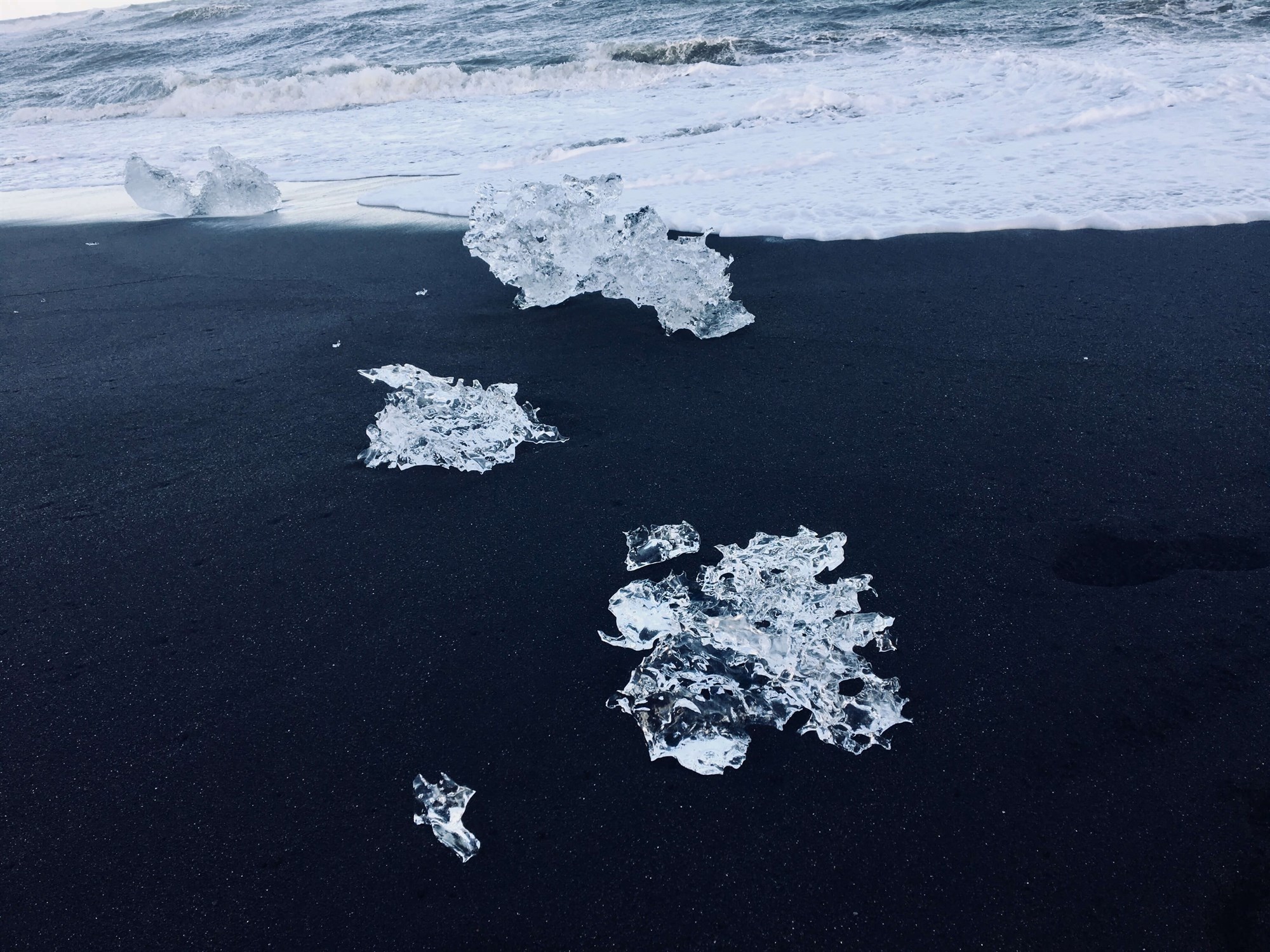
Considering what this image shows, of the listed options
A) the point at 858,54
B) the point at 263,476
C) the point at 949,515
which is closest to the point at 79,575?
the point at 263,476

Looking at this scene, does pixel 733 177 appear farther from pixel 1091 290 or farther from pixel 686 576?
pixel 686 576

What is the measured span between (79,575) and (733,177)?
4757 mm

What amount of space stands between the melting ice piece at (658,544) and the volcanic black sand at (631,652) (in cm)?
4

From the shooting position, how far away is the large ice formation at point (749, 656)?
1.71m

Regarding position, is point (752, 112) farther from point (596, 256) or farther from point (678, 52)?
point (596, 256)

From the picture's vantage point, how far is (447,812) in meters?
1.58

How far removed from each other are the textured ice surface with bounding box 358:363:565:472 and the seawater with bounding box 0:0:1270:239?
2.37 metres

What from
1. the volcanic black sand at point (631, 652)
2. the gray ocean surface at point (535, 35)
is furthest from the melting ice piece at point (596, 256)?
the gray ocean surface at point (535, 35)

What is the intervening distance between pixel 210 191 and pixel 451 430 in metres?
4.51

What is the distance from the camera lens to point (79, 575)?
7.52ft

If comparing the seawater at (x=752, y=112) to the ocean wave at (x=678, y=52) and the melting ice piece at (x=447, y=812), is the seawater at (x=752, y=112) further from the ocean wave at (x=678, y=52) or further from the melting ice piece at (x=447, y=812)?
the melting ice piece at (x=447, y=812)

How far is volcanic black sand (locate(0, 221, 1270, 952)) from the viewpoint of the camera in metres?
1.43

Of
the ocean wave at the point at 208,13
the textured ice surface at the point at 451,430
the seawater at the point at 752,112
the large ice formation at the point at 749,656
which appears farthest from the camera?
the ocean wave at the point at 208,13

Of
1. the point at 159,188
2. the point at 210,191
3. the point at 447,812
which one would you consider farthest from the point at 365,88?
the point at 447,812
